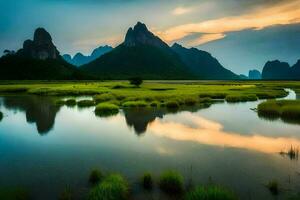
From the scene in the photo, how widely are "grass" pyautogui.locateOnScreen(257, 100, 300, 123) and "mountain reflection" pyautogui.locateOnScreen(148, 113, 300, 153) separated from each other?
1063cm

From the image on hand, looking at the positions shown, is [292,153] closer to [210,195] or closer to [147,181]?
[147,181]

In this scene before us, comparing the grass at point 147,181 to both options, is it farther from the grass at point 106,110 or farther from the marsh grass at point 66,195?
the grass at point 106,110

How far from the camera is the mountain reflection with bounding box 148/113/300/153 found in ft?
94.8

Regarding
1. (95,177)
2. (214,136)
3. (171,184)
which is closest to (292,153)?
(214,136)

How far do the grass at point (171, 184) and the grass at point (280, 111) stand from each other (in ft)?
98.6

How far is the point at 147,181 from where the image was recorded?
18.3 m

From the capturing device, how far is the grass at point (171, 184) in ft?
56.9

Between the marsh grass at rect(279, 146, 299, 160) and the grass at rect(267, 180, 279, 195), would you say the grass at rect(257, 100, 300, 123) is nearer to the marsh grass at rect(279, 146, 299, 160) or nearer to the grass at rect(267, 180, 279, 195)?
the marsh grass at rect(279, 146, 299, 160)

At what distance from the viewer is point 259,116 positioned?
155 ft

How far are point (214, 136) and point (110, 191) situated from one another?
784 inches

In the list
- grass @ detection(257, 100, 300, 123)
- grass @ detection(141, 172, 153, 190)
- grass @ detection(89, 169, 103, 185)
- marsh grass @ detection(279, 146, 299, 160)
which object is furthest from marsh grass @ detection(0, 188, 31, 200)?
grass @ detection(257, 100, 300, 123)

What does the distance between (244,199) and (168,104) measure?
4330 centimetres

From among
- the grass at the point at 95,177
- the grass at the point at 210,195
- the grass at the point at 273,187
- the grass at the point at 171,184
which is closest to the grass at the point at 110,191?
the grass at the point at 95,177

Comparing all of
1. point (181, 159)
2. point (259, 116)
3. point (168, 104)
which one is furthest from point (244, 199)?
point (168, 104)
